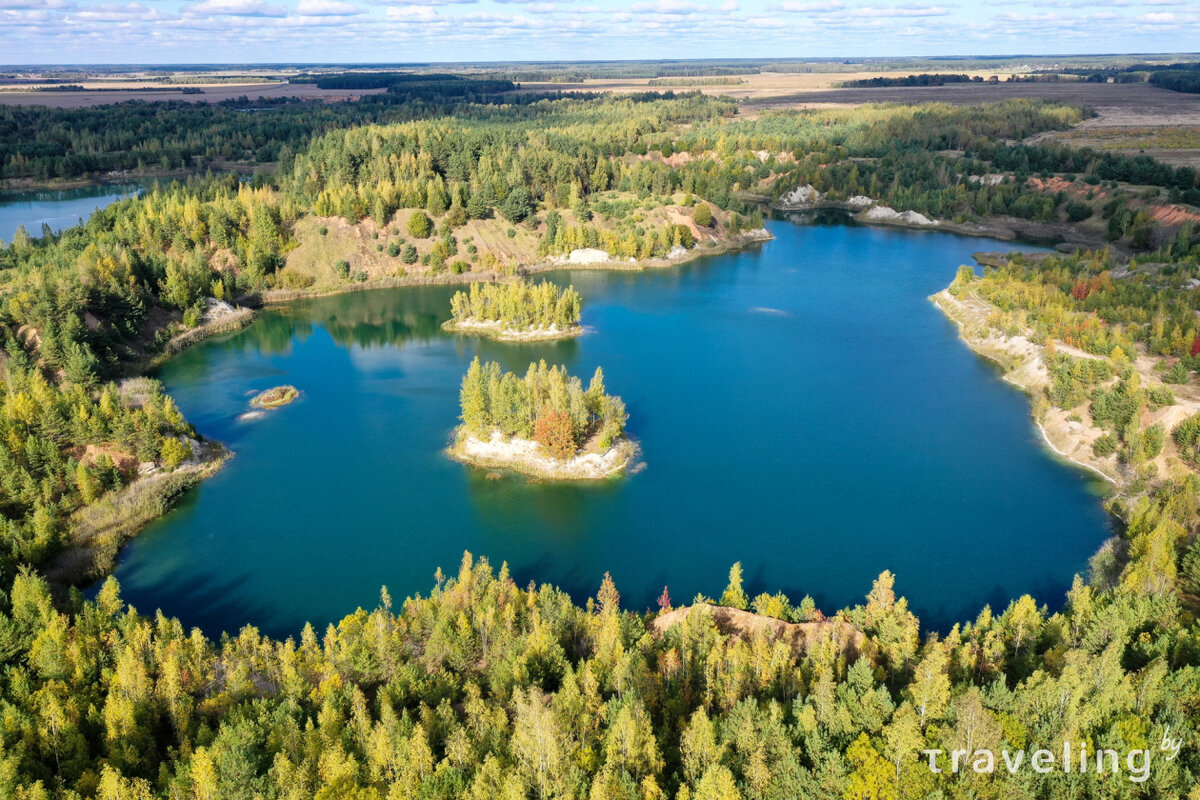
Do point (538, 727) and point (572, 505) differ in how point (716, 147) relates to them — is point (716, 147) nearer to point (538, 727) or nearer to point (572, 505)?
point (572, 505)

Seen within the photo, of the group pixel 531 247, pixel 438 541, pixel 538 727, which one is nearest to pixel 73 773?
pixel 538 727

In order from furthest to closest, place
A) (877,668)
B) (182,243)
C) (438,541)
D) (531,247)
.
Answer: (531,247), (182,243), (438,541), (877,668)

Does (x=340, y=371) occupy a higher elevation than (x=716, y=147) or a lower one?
lower

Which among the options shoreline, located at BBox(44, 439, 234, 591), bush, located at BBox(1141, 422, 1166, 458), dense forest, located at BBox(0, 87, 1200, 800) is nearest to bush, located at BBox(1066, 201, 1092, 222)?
dense forest, located at BBox(0, 87, 1200, 800)

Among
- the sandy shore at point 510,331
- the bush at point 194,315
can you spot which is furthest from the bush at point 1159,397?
the bush at point 194,315

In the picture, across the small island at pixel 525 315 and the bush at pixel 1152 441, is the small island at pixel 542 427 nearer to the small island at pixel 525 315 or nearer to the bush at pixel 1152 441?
the small island at pixel 525 315

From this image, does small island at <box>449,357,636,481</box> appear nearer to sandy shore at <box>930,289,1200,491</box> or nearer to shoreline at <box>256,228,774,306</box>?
sandy shore at <box>930,289,1200,491</box>

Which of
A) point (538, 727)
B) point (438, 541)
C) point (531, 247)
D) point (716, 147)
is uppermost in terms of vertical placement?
point (716, 147)

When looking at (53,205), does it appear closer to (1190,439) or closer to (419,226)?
(419,226)
